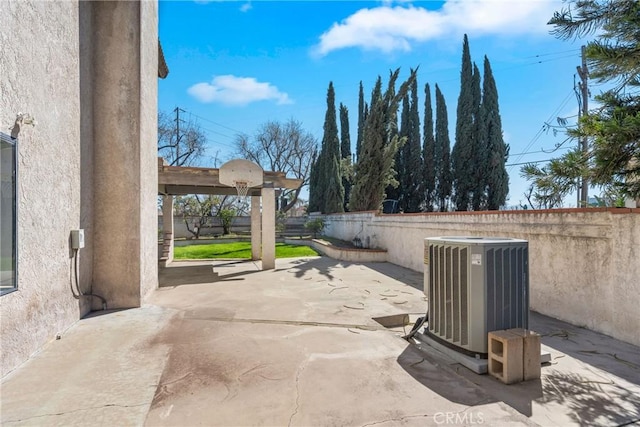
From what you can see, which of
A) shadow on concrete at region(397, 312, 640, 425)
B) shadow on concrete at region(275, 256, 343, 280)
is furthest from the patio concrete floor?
shadow on concrete at region(275, 256, 343, 280)

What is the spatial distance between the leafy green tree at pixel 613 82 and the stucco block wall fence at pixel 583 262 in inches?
34.4

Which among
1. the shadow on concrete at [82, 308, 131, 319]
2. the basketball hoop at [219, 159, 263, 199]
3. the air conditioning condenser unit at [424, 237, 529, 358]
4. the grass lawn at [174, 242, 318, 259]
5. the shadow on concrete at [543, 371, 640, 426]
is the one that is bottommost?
the grass lawn at [174, 242, 318, 259]

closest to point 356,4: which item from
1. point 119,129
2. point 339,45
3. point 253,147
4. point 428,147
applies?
point 339,45

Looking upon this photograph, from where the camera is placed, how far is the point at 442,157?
84.7 ft

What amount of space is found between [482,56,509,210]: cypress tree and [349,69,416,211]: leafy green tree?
8.11 metres

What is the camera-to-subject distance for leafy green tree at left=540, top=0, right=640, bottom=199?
3541 mm

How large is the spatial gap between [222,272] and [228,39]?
924 centimetres

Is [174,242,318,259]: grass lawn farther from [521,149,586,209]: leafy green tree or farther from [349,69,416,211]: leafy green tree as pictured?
[521,149,586,209]: leafy green tree

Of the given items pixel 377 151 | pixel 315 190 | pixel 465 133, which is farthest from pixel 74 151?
pixel 315 190

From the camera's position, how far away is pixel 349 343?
441cm

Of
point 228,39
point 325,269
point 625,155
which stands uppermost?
point 228,39

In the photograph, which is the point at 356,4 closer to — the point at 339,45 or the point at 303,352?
the point at 339,45

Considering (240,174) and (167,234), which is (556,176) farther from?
(167,234)

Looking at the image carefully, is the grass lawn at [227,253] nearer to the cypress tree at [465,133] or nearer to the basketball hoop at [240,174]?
the basketball hoop at [240,174]
